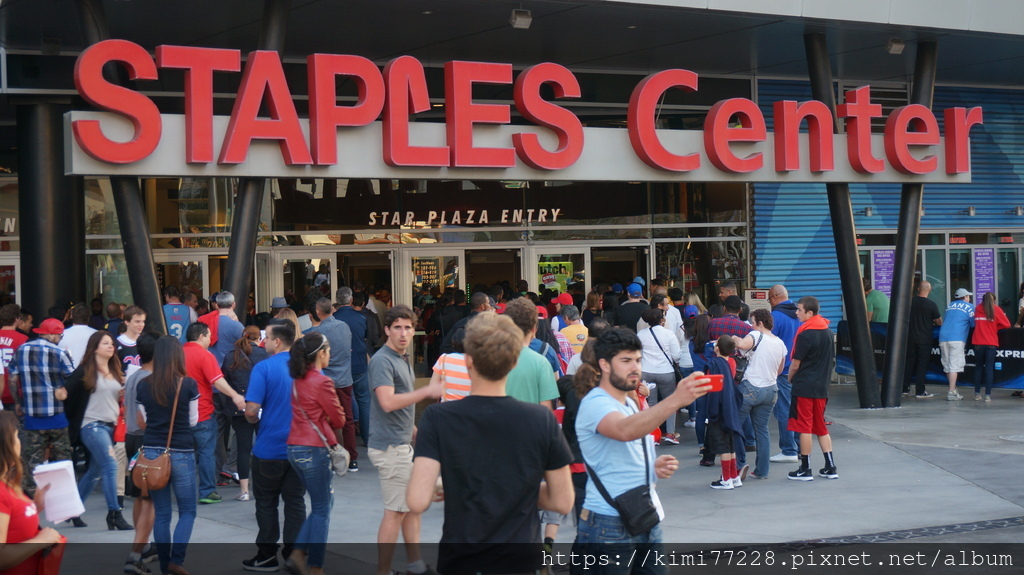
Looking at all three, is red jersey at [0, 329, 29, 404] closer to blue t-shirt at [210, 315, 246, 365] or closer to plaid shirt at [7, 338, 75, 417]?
plaid shirt at [7, 338, 75, 417]

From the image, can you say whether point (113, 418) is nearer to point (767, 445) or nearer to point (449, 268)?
point (767, 445)

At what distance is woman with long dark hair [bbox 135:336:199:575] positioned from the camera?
6.68 metres

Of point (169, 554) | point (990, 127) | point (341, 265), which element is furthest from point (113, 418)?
point (990, 127)

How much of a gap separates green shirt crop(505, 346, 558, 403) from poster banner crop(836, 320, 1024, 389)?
400 inches

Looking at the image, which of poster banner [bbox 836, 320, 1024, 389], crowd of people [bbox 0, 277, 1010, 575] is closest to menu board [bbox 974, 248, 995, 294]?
poster banner [bbox 836, 320, 1024, 389]

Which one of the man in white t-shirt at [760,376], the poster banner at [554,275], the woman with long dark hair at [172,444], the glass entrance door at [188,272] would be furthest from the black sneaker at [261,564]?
the poster banner at [554,275]

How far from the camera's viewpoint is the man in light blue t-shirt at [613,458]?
4516mm

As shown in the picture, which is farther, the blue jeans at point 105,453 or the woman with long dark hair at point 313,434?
the blue jeans at point 105,453

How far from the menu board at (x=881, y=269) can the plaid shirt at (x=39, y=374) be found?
15.3 m

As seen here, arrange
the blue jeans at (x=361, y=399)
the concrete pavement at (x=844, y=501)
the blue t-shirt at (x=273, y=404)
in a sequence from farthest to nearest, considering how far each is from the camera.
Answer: the blue jeans at (x=361, y=399) → the concrete pavement at (x=844, y=501) → the blue t-shirt at (x=273, y=404)

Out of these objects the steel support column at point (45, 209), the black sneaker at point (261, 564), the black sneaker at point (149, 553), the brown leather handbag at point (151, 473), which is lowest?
the black sneaker at point (261, 564)

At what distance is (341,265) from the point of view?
17.4 meters

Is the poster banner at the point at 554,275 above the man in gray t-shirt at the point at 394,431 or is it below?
above

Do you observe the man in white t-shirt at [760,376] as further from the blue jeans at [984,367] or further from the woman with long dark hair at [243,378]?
the blue jeans at [984,367]
